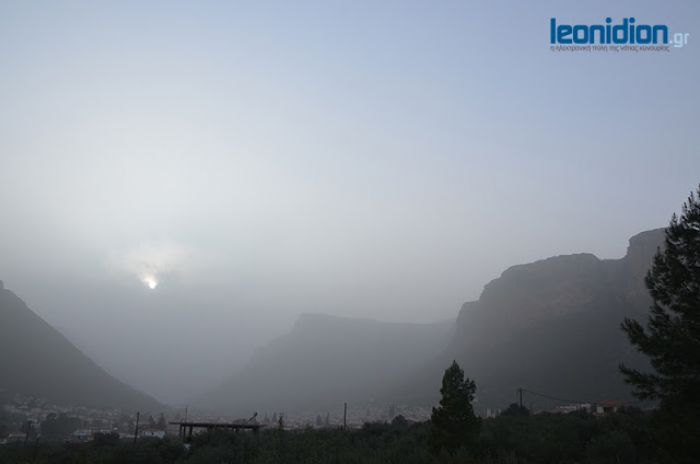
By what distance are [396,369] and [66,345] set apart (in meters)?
87.5

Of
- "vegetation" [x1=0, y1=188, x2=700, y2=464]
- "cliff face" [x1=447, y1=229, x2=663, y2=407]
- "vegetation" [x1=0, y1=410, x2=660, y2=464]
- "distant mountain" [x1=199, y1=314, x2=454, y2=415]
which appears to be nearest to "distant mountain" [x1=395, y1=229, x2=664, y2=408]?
"cliff face" [x1=447, y1=229, x2=663, y2=407]

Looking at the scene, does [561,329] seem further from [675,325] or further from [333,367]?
[333,367]

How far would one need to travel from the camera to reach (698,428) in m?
13.6

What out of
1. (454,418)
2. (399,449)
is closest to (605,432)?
(454,418)

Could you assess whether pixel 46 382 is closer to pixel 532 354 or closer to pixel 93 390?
pixel 93 390

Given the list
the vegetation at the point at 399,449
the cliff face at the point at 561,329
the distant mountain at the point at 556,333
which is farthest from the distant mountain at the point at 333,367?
the vegetation at the point at 399,449

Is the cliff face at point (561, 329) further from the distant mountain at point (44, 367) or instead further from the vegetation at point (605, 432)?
the distant mountain at point (44, 367)

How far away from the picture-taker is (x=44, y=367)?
7475cm

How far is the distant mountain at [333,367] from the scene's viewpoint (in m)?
136

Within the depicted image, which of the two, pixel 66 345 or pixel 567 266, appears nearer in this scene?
pixel 66 345

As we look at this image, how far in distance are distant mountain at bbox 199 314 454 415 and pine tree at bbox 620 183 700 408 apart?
102854 mm

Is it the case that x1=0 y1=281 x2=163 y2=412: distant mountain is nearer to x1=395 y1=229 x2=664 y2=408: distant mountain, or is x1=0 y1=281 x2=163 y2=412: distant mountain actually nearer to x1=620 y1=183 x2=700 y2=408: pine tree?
x1=395 y1=229 x2=664 y2=408: distant mountain

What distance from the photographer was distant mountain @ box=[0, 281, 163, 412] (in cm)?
6875

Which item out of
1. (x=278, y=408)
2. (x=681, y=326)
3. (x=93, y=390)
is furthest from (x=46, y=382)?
(x=681, y=326)
